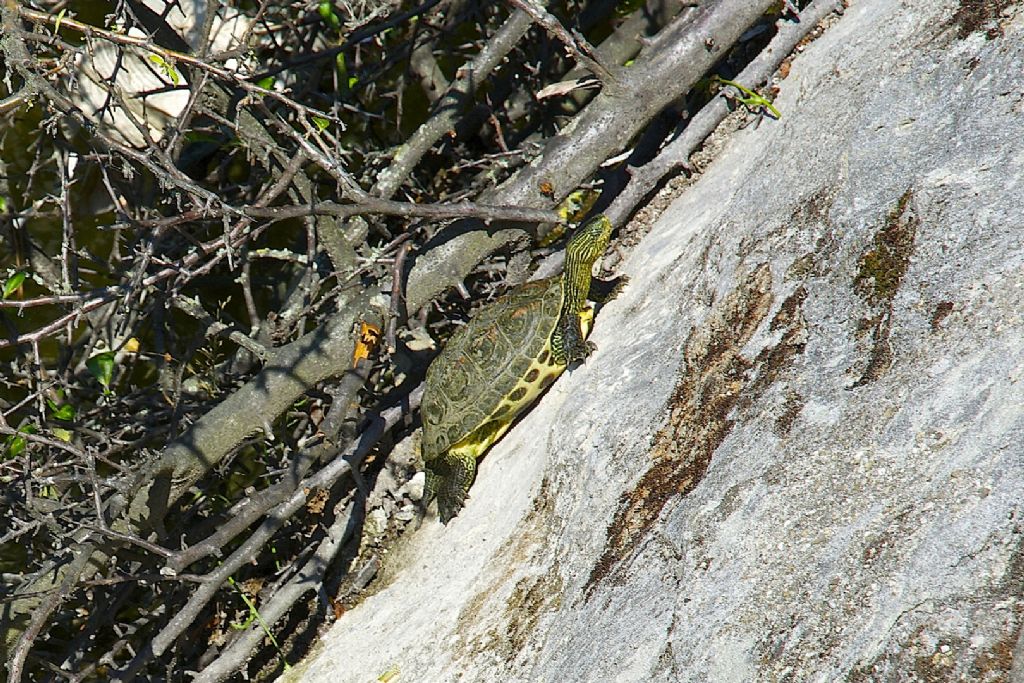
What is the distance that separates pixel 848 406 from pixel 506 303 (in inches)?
83.7

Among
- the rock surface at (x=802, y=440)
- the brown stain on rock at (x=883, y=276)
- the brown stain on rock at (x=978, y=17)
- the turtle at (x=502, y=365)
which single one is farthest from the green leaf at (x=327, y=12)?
the brown stain on rock at (x=883, y=276)

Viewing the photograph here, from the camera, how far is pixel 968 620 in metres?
1.83

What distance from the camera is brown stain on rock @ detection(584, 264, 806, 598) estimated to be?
2703mm

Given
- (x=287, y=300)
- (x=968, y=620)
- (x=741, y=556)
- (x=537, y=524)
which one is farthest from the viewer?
(x=287, y=300)

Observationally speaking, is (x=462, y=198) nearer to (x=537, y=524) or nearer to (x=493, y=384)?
(x=493, y=384)

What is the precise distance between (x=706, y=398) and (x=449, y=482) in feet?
5.23

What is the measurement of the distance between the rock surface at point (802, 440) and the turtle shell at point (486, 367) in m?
0.24

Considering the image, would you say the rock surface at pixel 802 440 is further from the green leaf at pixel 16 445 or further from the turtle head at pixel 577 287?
the green leaf at pixel 16 445

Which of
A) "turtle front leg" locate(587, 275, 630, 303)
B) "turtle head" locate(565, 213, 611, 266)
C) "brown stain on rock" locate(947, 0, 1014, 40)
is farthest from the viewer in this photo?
"turtle front leg" locate(587, 275, 630, 303)

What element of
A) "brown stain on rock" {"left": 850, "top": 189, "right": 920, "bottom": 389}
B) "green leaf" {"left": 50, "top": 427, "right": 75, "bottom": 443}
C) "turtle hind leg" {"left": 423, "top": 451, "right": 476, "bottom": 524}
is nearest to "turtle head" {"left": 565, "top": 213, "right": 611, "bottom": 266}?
"turtle hind leg" {"left": 423, "top": 451, "right": 476, "bottom": 524}

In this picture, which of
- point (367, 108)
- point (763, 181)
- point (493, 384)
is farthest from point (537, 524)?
point (367, 108)

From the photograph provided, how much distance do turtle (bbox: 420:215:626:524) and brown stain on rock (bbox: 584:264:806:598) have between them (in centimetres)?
96

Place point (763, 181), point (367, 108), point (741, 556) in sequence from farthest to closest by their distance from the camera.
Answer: point (367, 108)
point (763, 181)
point (741, 556)

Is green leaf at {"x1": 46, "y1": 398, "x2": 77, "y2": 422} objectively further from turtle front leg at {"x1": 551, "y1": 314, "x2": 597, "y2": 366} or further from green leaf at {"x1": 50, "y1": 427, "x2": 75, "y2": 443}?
turtle front leg at {"x1": 551, "y1": 314, "x2": 597, "y2": 366}
